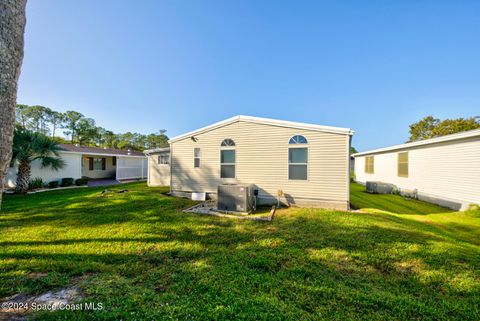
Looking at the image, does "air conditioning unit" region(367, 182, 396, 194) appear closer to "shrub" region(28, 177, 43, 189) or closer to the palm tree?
the palm tree

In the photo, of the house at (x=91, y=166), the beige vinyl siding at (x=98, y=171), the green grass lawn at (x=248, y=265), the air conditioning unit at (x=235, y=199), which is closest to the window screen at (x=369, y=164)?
the green grass lawn at (x=248, y=265)

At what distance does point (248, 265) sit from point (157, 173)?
12119 millimetres

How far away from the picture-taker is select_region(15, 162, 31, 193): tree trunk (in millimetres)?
9398

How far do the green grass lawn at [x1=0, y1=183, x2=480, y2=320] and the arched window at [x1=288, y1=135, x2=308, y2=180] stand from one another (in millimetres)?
1827

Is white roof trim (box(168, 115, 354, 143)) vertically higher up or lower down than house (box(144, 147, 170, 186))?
higher up

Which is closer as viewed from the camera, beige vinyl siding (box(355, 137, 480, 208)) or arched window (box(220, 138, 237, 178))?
beige vinyl siding (box(355, 137, 480, 208))

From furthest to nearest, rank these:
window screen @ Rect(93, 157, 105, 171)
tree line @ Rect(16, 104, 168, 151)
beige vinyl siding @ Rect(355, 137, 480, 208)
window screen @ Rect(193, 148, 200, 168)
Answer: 1. tree line @ Rect(16, 104, 168, 151)
2. window screen @ Rect(93, 157, 105, 171)
3. window screen @ Rect(193, 148, 200, 168)
4. beige vinyl siding @ Rect(355, 137, 480, 208)

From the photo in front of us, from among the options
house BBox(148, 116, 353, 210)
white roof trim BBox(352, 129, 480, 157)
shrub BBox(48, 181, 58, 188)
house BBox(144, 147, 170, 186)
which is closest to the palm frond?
shrub BBox(48, 181, 58, 188)

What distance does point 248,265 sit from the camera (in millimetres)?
3018

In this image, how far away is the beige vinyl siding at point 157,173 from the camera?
12938mm


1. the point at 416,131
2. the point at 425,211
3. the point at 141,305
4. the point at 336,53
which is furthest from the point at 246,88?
the point at 416,131

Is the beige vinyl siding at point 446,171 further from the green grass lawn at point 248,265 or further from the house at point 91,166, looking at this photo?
the house at point 91,166

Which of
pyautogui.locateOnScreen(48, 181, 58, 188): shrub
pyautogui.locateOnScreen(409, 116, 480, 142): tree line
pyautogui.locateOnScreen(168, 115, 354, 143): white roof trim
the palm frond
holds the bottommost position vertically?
pyautogui.locateOnScreen(48, 181, 58, 188): shrub

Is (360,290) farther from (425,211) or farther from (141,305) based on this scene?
(425,211)
